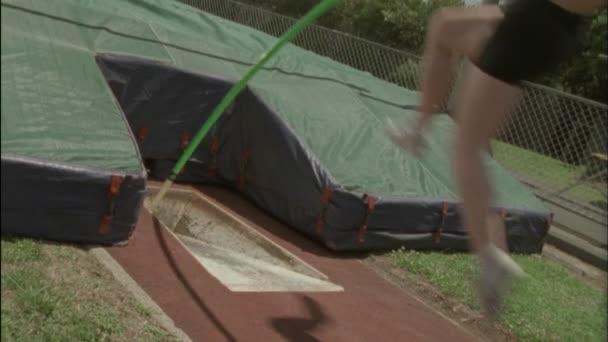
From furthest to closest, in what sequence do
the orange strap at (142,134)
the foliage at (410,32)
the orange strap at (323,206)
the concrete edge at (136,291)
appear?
the foliage at (410,32) → the orange strap at (142,134) → the orange strap at (323,206) → the concrete edge at (136,291)

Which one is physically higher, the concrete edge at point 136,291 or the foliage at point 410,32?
the foliage at point 410,32

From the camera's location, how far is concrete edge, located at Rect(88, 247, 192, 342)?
2.74 metres

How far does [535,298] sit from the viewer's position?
199 inches

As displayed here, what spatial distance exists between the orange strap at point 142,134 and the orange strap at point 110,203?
2.05m

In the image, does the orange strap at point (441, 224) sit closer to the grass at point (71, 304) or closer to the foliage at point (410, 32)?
the grass at point (71, 304)

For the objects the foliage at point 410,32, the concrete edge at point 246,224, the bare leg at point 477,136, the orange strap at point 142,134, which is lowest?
the concrete edge at point 246,224

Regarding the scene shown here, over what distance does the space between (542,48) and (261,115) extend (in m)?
3.46

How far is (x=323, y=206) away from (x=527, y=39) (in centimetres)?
313

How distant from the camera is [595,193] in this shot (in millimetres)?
7586

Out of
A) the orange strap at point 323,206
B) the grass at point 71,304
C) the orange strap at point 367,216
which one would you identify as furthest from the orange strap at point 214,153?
the grass at point 71,304

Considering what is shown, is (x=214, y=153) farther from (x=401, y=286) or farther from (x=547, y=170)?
(x=547, y=170)

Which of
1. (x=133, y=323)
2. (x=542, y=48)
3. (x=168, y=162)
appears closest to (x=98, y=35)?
(x=168, y=162)

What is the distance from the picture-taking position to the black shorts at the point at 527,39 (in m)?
1.69

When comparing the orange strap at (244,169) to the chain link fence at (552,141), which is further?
the chain link fence at (552,141)
